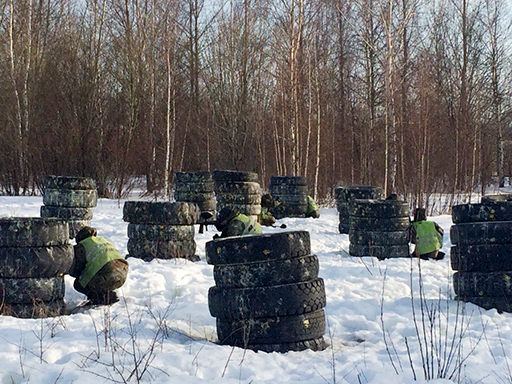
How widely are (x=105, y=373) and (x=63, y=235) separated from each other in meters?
2.81

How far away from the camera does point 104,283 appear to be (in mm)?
6660

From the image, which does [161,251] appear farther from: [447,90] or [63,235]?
[447,90]

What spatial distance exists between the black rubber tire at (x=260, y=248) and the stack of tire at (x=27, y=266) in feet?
6.84

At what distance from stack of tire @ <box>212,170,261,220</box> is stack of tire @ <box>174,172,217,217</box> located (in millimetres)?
1035

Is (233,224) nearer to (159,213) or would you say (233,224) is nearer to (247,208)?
(159,213)

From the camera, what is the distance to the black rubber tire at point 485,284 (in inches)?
263

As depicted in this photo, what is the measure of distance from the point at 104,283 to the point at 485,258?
4.25m

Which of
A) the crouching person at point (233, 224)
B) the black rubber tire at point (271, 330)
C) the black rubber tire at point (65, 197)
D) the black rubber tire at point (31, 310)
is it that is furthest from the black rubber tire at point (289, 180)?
the black rubber tire at point (271, 330)

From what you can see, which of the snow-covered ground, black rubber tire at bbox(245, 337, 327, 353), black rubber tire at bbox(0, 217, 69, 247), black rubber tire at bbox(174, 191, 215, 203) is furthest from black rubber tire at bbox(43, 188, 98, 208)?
black rubber tire at bbox(245, 337, 327, 353)

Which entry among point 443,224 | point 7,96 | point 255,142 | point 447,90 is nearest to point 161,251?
point 443,224

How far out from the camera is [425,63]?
24828 mm

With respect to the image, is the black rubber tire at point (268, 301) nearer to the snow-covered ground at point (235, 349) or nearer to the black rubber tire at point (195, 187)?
the snow-covered ground at point (235, 349)

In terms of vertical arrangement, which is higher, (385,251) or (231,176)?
(231,176)

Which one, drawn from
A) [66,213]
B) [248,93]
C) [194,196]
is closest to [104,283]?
[66,213]
